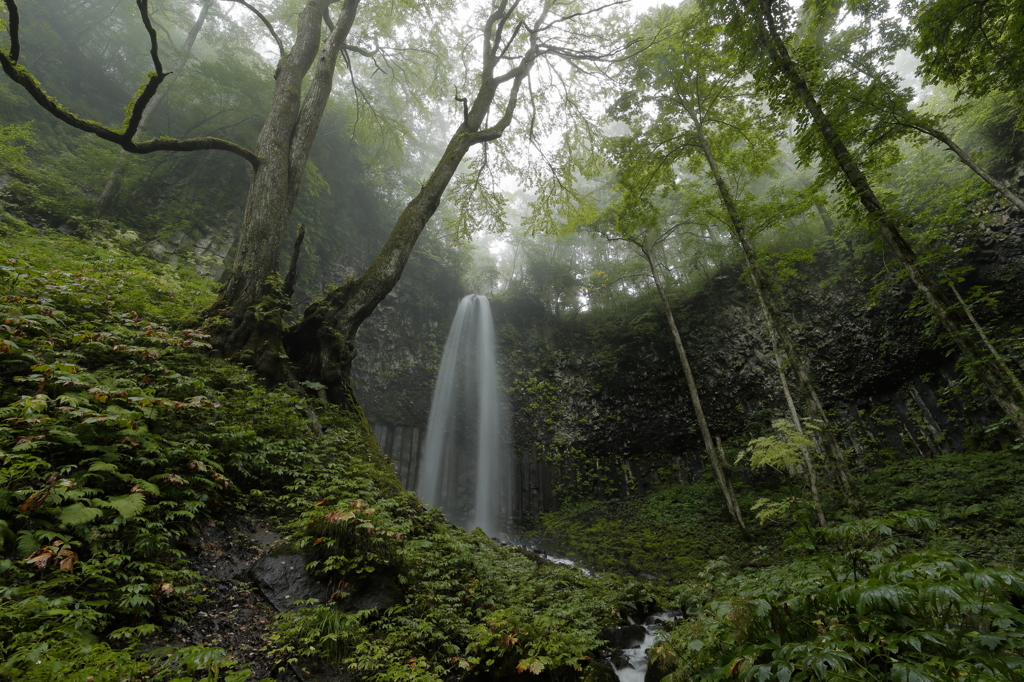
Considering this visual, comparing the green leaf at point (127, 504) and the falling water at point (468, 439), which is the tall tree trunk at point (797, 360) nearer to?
the green leaf at point (127, 504)

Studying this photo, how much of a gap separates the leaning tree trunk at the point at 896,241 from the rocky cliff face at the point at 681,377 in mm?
5683

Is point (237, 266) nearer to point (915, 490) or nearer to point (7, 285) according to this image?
point (7, 285)

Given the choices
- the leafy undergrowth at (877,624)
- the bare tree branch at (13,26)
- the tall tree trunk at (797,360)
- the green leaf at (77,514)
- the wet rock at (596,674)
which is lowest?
the wet rock at (596,674)

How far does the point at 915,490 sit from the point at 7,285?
12641 mm

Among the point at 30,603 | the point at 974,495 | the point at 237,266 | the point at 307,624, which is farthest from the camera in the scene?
the point at 974,495

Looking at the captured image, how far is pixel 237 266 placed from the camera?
17.9ft

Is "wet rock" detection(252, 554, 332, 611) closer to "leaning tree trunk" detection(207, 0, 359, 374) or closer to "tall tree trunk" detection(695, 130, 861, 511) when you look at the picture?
"leaning tree trunk" detection(207, 0, 359, 374)

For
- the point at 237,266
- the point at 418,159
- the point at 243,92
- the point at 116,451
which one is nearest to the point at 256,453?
the point at 116,451

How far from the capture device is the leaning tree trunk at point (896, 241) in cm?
401

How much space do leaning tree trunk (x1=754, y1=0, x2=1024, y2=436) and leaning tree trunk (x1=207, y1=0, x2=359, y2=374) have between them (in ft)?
21.9

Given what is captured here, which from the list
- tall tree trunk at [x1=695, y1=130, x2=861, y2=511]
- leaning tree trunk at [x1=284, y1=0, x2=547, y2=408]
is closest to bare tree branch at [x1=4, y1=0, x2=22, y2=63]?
leaning tree trunk at [x1=284, y1=0, x2=547, y2=408]

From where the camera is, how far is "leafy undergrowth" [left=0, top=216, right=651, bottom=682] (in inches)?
80.2

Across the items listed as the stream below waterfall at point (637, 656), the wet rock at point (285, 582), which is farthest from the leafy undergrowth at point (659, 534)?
the wet rock at point (285, 582)

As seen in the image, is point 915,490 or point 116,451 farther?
point 915,490
